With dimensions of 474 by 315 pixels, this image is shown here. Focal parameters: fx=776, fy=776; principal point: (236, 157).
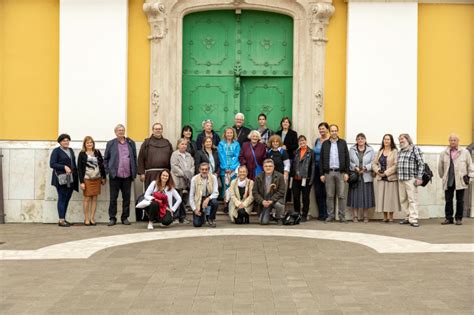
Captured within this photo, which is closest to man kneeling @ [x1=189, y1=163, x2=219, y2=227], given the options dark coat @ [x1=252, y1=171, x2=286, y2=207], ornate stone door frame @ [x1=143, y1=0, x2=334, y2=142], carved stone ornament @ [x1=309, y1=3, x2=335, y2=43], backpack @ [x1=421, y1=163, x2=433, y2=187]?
dark coat @ [x1=252, y1=171, x2=286, y2=207]

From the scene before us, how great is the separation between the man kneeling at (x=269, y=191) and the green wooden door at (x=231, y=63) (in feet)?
6.15

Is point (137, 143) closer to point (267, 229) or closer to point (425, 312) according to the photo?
point (267, 229)

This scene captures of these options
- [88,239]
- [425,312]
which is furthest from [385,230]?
[425,312]

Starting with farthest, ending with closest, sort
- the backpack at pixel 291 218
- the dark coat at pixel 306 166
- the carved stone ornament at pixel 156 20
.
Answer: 1. the carved stone ornament at pixel 156 20
2. the dark coat at pixel 306 166
3. the backpack at pixel 291 218

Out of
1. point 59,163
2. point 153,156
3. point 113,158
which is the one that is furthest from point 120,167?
point 59,163

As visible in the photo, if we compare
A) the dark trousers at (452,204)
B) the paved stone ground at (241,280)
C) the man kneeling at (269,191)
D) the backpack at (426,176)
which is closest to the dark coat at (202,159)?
the man kneeling at (269,191)

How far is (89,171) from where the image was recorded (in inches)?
547

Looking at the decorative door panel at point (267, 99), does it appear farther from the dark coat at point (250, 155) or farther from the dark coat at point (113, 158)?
the dark coat at point (113, 158)

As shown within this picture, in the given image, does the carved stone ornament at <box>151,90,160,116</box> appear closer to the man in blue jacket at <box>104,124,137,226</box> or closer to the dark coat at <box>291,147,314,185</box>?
the man in blue jacket at <box>104,124,137,226</box>

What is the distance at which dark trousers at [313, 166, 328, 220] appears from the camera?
1437 centimetres

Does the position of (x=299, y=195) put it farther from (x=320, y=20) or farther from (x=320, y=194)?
(x=320, y=20)

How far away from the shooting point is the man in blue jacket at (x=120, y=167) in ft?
45.5

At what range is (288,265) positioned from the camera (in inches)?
364

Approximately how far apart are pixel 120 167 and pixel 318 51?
4.41 meters
